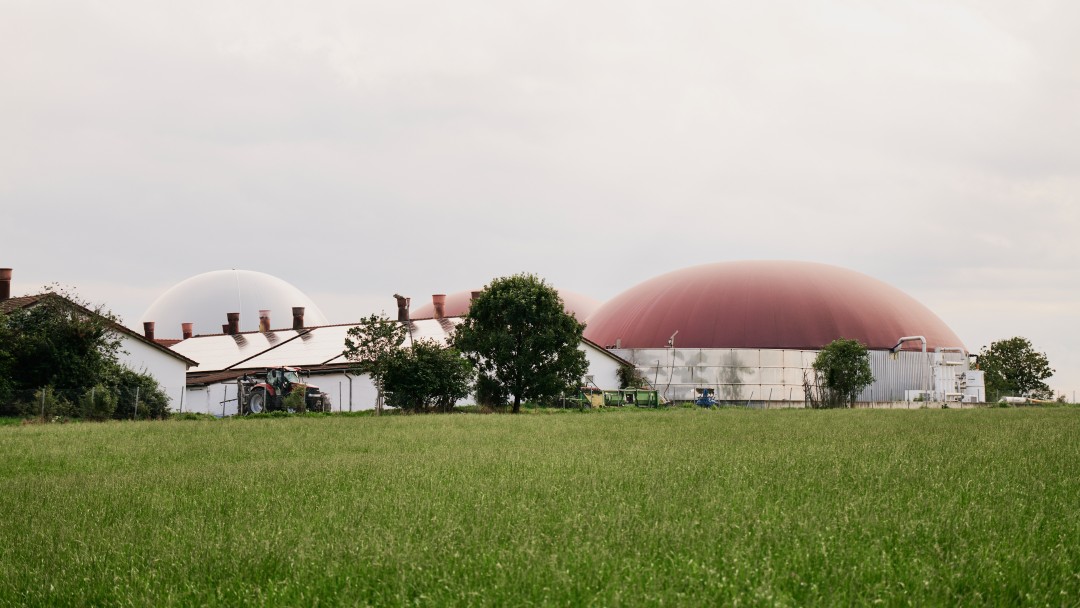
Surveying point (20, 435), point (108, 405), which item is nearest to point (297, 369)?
point (108, 405)

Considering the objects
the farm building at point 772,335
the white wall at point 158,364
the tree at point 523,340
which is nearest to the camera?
the tree at point 523,340

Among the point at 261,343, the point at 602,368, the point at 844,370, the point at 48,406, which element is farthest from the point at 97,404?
the point at 844,370

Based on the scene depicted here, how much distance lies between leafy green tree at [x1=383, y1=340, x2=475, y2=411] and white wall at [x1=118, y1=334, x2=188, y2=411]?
1287 centimetres

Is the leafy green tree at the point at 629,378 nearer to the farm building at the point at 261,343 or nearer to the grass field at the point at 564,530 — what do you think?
the farm building at the point at 261,343

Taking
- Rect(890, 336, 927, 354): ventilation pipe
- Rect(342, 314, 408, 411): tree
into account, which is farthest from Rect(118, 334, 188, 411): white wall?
Rect(890, 336, 927, 354): ventilation pipe

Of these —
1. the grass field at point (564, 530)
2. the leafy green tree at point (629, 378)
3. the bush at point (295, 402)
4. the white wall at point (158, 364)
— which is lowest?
the grass field at point (564, 530)

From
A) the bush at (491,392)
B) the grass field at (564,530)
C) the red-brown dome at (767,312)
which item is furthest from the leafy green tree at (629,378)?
the grass field at (564,530)

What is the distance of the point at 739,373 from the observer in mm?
72625

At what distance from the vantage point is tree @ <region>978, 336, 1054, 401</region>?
86.9 meters

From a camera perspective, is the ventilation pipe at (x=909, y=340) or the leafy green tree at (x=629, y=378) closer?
the leafy green tree at (x=629, y=378)

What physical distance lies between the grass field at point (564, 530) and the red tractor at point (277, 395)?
99.3 ft

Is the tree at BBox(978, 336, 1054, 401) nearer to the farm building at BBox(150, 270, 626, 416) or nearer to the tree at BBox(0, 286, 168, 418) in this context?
the farm building at BBox(150, 270, 626, 416)

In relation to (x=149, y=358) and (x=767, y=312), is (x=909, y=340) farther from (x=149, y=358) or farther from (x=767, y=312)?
(x=149, y=358)

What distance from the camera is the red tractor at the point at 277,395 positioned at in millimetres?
45312
